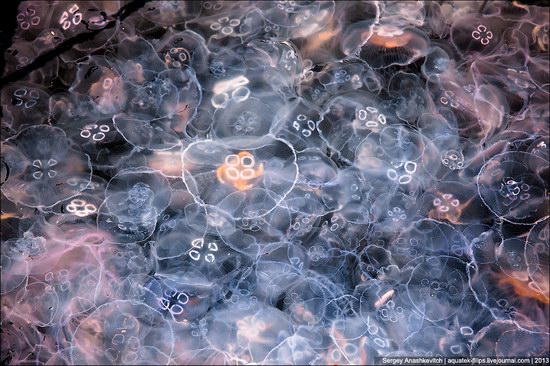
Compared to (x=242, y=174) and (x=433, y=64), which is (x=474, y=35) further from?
(x=242, y=174)

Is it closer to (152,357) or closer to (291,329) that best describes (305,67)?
(291,329)

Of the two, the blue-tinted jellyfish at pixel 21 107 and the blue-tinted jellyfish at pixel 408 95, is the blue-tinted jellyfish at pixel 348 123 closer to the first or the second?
the blue-tinted jellyfish at pixel 408 95

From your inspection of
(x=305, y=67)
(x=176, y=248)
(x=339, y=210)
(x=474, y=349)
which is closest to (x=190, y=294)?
(x=176, y=248)

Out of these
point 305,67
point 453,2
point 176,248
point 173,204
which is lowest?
point 176,248

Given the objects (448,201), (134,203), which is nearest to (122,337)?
(134,203)

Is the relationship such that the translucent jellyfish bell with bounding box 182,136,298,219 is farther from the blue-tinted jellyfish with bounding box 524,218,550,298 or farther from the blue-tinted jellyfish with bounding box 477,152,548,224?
the blue-tinted jellyfish with bounding box 524,218,550,298

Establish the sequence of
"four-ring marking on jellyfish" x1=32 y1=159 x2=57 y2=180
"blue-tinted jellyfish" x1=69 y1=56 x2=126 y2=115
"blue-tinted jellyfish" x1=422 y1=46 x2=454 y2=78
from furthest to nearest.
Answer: "blue-tinted jellyfish" x1=422 y1=46 x2=454 y2=78
"blue-tinted jellyfish" x1=69 y1=56 x2=126 y2=115
"four-ring marking on jellyfish" x1=32 y1=159 x2=57 y2=180

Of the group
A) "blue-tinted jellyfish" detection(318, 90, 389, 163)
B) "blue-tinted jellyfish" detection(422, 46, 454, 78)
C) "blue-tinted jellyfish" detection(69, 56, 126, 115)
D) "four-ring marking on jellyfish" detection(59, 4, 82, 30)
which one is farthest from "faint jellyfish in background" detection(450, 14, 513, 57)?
"four-ring marking on jellyfish" detection(59, 4, 82, 30)
